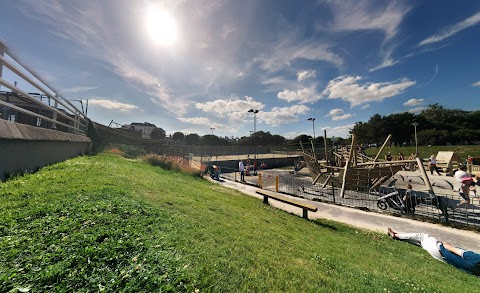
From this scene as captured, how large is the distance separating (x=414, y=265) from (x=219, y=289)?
17.2ft

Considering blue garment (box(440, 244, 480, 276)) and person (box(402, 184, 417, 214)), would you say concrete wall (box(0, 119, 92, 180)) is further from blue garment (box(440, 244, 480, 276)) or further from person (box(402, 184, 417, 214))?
person (box(402, 184, 417, 214))

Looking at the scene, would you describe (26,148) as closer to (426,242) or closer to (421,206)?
(426,242)

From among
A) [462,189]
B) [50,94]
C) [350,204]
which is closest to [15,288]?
[50,94]

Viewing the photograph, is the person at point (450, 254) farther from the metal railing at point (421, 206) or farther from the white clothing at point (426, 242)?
the metal railing at point (421, 206)

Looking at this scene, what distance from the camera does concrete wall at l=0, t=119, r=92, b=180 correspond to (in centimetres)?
457

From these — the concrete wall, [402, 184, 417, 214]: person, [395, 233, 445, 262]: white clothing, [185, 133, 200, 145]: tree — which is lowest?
[395, 233, 445, 262]: white clothing

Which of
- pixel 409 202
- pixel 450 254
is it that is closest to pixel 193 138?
pixel 409 202

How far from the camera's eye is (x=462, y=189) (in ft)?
32.1

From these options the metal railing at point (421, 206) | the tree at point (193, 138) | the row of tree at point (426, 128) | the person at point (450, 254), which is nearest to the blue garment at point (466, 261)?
the person at point (450, 254)

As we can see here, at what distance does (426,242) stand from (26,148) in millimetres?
11333

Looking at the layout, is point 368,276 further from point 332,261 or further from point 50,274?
point 50,274

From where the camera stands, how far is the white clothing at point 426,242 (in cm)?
579

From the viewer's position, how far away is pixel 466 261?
16.8 ft

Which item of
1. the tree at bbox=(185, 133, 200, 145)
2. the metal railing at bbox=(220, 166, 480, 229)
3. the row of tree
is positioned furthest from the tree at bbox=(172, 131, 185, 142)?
the metal railing at bbox=(220, 166, 480, 229)
